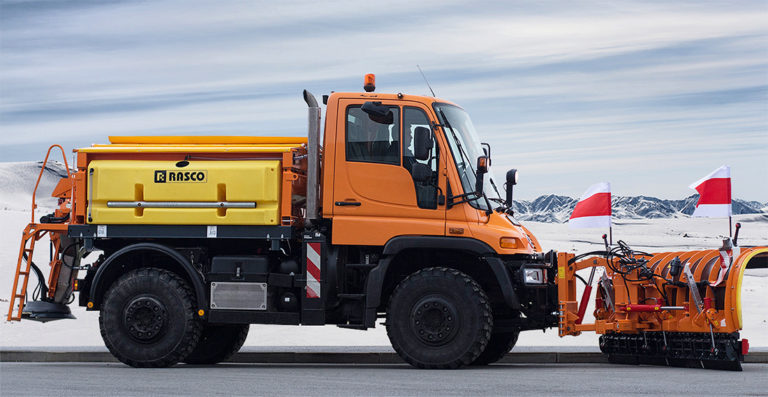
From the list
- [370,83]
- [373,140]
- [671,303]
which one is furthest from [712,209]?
[370,83]

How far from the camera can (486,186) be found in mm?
12250

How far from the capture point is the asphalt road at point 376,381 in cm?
927

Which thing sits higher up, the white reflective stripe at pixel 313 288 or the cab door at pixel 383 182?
the cab door at pixel 383 182

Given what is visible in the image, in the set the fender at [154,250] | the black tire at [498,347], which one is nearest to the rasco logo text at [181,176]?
the fender at [154,250]

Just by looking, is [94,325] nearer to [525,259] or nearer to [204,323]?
[204,323]

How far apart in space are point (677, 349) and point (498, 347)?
2498 millimetres

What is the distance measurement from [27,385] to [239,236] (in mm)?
3343

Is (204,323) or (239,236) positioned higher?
(239,236)

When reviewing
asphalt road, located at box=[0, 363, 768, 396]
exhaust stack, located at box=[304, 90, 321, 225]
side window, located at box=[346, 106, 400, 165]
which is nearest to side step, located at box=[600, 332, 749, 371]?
asphalt road, located at box=[0, 363, 768, 396]

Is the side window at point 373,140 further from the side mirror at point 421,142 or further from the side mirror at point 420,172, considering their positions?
the side mirror at point 421,142

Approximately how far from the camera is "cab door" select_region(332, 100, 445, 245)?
11969 millimetres

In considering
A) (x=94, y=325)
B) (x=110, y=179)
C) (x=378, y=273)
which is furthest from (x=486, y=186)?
(x=94, y=325)

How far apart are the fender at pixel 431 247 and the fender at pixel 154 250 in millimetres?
2220

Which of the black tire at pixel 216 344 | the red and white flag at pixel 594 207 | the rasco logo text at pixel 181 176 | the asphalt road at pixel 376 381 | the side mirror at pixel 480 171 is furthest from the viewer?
the red and white flag at pixel 594 207
